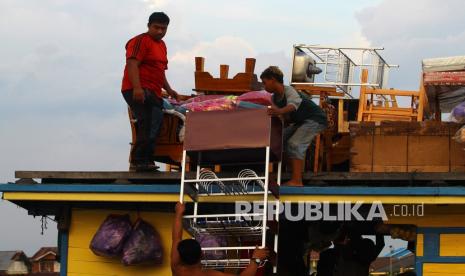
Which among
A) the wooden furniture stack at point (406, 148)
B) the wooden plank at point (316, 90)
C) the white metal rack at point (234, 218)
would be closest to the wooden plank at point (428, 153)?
the wooden furniture stack at point (406, 148)

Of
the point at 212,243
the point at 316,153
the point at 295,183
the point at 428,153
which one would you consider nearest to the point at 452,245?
the point at 428,153

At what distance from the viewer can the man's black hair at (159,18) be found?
31.7ft

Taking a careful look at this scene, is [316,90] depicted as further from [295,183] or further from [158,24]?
[295,183]

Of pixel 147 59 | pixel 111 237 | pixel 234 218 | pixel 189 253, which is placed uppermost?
pixel 147 59

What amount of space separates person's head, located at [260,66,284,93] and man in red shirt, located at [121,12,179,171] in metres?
1.17

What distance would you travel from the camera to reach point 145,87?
31.8 ft

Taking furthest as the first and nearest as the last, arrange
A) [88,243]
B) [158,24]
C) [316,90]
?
[316,90] < [88,243] < [158,24]

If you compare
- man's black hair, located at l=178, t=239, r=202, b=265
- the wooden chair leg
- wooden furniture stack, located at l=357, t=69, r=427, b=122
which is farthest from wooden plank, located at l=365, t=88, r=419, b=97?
man's black hair, located at l=178, t=239, r=202, b=265

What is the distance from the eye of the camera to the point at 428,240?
356 inches

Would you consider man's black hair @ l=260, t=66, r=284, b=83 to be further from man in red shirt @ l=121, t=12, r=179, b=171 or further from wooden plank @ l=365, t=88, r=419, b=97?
wooden plank @ l=365, t=88, r=419, b=97

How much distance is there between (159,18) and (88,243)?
2.27 meters

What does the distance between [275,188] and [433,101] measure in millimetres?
2726

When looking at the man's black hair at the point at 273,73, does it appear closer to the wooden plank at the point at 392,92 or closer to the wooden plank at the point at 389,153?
the wooden plank at the point at 389,153

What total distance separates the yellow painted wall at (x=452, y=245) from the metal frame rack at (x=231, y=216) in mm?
1491
